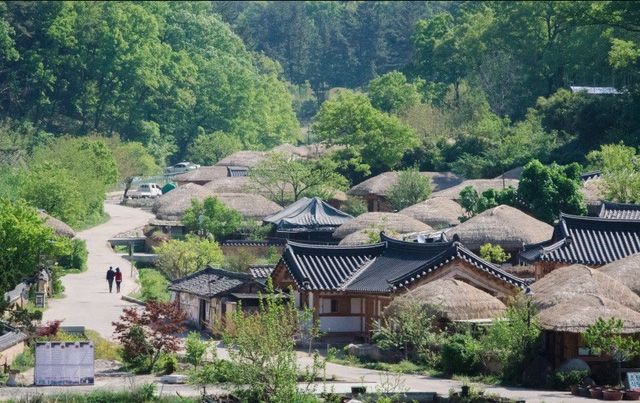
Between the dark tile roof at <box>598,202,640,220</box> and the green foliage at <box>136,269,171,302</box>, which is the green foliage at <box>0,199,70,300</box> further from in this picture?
the dark tile roof at <box>598,202,640,220</box>

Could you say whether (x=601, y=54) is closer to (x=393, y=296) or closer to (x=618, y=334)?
(x=393, y=296)

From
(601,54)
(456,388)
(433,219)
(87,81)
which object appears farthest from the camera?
(87,81)

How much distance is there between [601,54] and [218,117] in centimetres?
3581

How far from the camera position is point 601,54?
83125 mm

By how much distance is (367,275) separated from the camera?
46250 mm

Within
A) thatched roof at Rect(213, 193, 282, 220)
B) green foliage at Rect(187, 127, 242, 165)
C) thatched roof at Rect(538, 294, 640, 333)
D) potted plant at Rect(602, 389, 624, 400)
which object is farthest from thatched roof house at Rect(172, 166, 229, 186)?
potted plant at Rect(602, 389, 624, 400)

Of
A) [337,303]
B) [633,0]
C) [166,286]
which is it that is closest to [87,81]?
[633,0]

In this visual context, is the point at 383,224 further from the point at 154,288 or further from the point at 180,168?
the point at 180,168

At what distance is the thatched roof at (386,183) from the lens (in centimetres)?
7444

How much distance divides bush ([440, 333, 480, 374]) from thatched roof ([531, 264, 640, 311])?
1.75 metres

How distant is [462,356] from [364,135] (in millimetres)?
42703

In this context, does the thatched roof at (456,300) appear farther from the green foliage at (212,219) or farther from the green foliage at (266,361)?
the green foliage at (212,219)

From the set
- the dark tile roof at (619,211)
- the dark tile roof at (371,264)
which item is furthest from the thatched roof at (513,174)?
the dark tile roof at (371,264)

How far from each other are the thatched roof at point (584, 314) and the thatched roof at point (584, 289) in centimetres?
51
